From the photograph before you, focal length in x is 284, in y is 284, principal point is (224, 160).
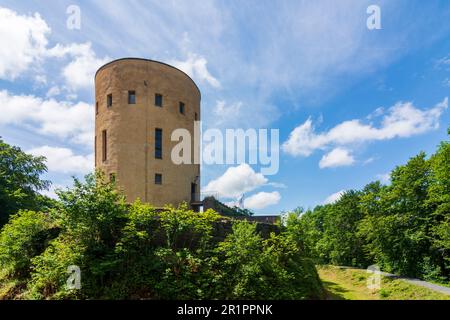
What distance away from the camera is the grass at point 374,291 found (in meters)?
13.4

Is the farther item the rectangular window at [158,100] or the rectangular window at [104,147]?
the rectangular window at [158,100]

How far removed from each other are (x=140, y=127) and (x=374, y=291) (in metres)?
17.7

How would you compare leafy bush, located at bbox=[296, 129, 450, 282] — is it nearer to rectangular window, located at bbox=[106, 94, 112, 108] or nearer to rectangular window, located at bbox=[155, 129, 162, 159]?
rectangular window, located at bbox=[155, 129, 162, 159]

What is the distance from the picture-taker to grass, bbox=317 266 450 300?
43.8 feet

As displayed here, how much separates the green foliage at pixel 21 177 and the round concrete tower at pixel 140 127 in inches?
370

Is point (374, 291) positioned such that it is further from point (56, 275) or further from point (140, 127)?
point (140, 127)

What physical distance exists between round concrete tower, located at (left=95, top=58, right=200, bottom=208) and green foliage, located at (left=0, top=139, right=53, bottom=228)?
9.39 meters

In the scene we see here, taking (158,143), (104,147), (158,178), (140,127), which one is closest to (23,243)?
(158,178)

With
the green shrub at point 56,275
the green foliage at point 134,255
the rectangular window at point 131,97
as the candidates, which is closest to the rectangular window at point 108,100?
the rectangular window at point 131,97

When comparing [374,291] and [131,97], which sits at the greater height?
[131,97]

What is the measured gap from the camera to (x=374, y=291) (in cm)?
1645

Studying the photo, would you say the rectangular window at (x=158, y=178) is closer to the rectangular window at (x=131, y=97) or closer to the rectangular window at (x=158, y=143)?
the rectangular window at (x=158, y=143)
